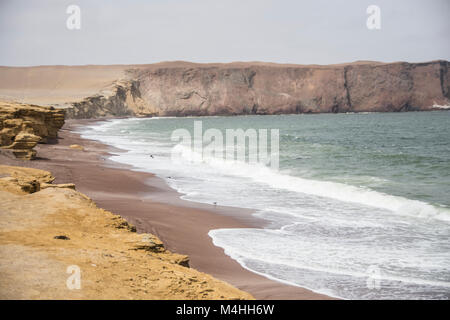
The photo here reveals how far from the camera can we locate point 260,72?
468 ft

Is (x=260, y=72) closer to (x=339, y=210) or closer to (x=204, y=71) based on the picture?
(x=204, y=71)

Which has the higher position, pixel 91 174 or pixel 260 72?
pixel 260 72

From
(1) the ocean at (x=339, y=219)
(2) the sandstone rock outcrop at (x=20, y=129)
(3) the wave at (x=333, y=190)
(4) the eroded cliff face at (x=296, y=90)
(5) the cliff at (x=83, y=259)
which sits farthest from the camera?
(4) the eroded cliff face at (x=296, y=90)

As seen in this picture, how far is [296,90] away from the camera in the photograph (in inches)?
5541

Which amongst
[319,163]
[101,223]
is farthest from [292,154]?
[101,223]

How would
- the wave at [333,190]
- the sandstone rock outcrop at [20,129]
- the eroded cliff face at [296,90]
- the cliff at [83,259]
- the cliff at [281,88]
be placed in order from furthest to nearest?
1. the eroded cliff face at [296,90]
2. the cliff at [281,88]
3. the sandstone rock outcrop at [20,129]
4. the wave at [333,190]
5. the cliff at [83,259]

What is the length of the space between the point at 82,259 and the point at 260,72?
14169 cm

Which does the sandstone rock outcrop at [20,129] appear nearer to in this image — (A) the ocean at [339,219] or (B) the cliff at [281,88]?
(A) the ocean at [339,219]

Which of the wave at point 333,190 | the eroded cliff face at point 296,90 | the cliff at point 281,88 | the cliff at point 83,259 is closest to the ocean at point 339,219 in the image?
the wave at point 333,190

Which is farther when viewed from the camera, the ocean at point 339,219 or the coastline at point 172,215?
the ocean at point 339,219

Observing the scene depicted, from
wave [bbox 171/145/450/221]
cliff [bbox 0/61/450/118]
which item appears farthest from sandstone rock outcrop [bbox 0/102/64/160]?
cliff [bbox 0/61/450/118]

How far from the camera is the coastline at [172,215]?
6.27 m

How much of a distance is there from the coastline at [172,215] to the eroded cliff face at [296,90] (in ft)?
387
